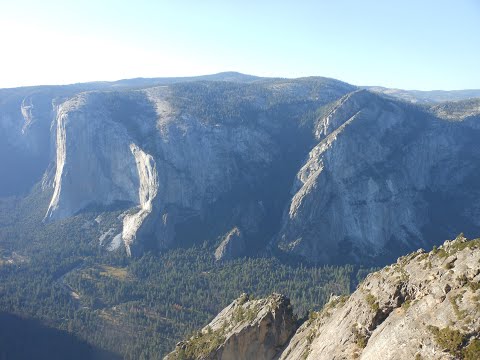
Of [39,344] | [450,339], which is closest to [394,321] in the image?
[450,339]

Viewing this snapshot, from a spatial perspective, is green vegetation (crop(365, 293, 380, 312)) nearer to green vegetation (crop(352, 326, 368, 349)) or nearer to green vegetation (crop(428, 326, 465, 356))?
green vegetation (crop(352, 326, 368, 349))

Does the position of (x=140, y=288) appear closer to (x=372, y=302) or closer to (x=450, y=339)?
(x=372, y=302)

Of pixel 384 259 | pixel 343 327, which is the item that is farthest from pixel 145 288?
pixel 343 327

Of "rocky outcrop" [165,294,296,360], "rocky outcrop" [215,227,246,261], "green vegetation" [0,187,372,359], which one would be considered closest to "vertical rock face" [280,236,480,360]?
"rocky outcrop" [165,294,296,360]

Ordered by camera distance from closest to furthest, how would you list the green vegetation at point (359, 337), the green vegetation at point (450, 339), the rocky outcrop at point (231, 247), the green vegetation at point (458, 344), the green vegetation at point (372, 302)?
the green vegetation at point (458, 344), the green vegetation at point (450, 339), the green vegetation at point (359, 337), the green vegetation at point (372, 302), the rocky outcrop at point (231, 247)

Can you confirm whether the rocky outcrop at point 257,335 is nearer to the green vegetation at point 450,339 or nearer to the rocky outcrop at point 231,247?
the green vegetation at point 450,339

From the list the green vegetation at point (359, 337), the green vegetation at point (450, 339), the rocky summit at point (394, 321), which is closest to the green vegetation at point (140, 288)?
the rocky summit at point (394, 321)
